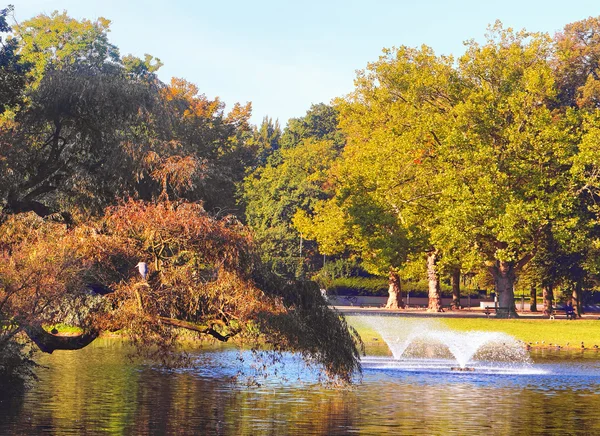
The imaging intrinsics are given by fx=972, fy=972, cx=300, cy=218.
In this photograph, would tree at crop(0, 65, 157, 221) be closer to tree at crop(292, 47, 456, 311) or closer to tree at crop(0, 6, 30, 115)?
tree at crop(0, 6, 30, 115)

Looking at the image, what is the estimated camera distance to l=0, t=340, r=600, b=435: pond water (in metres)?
21.2

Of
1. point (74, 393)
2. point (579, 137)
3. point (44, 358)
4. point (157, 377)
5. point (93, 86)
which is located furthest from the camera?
point (579, 137)

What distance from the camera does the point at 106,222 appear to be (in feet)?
82.3

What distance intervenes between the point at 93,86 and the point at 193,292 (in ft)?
25.6

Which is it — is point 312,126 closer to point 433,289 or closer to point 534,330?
point 433,289

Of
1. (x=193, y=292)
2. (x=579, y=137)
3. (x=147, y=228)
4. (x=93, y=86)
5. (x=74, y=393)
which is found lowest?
(x=74, y=393)

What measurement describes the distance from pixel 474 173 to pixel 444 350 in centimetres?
1726

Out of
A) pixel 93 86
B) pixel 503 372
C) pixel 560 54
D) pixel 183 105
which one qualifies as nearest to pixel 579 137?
pixel 560 54

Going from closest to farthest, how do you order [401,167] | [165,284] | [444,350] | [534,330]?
1. [165,284]
2. [444,350]
3. [534,330]
4. [401,167]

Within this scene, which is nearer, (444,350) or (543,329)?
(444,350)

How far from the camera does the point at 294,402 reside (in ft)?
83.4

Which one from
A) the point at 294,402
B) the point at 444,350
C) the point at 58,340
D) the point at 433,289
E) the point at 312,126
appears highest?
the point at 312,126

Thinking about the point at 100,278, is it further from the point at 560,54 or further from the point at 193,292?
the point at 560,54

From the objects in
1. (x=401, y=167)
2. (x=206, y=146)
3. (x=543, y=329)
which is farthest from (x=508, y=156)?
(x=206, y=146)
